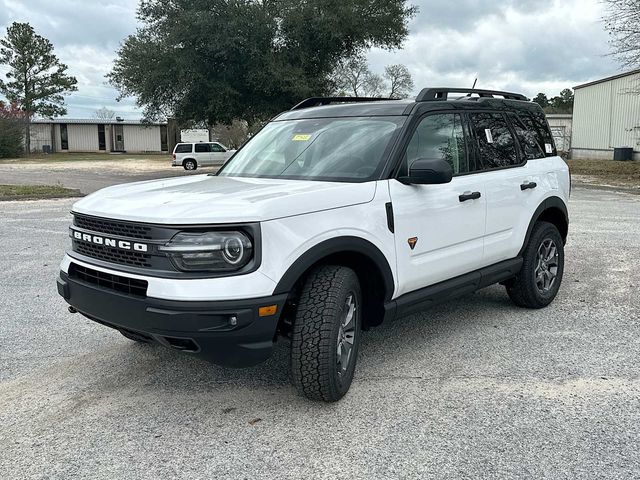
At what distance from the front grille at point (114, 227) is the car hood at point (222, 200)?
0.14 feet

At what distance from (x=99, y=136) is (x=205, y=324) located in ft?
241

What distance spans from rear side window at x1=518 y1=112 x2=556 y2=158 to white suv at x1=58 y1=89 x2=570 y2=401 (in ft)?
0.48

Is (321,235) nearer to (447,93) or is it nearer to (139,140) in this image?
(447,93)

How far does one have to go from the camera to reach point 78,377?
4105 millimetres

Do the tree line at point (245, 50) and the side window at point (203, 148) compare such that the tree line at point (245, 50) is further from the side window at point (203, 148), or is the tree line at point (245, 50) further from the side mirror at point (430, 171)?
the side mirror at point (430, 171)

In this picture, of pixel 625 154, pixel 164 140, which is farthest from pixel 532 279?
pixel 164 140

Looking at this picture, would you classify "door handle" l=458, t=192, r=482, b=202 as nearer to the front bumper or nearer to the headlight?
the front bumper

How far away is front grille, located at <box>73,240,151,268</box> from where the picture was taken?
3287mm

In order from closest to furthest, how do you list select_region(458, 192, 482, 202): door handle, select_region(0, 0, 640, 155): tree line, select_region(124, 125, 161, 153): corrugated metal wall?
select_region(458, 192, 482, 202): door handle, select_region(0, 0, 640, 155): tree line, select_region(124, 125, 161, 153): corrugated metal wall

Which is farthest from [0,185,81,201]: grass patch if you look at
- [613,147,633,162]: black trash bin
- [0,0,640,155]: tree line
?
[613,147,633,162]: black trash bin

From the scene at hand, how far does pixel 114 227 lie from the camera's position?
3.44 m

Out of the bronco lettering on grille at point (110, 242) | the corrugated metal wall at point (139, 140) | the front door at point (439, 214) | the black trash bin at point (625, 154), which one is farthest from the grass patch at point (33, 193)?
the corrugated metal wall at point (139, 140)

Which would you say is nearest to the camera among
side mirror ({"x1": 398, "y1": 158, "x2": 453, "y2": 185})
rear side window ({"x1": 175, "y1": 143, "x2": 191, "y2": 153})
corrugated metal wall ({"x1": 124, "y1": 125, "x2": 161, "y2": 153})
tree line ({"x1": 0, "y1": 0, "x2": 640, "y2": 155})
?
side mirror ({"x1": 398, "y1": 158, "x2": 453, "y2": 185})

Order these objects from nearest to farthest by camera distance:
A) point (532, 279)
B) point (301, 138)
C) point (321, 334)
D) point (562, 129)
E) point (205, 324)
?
point (205, 324), point (321, 334), point (301, 138), point (532, 279), point (562, 129)
